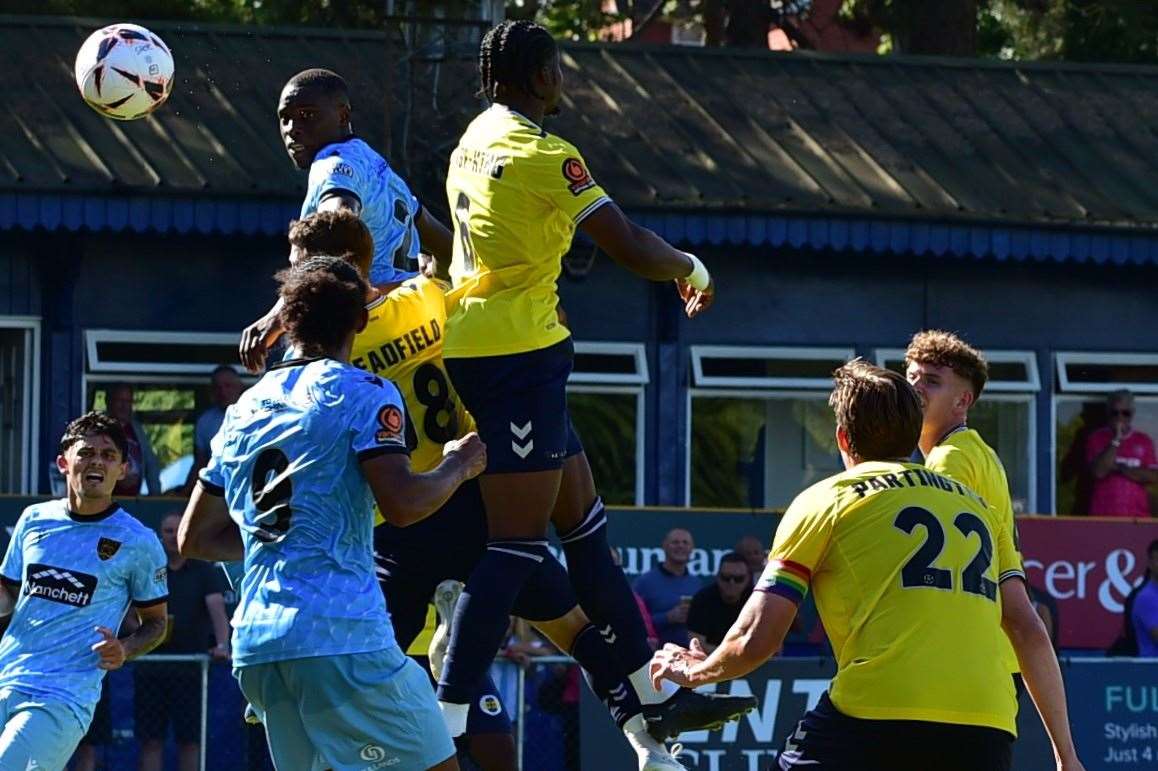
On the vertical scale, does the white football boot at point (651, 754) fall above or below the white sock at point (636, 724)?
below

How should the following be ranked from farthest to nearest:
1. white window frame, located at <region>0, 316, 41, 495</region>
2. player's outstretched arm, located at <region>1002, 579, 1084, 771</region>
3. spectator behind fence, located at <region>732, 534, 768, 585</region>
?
white window frame, located at <region>0, 316, 41, 495</region>, spectator behind fence, located at <region>732, 534, 768, 585</region>, player's outstretched arm, located at <region>1002, 579, 1084, 771</region>

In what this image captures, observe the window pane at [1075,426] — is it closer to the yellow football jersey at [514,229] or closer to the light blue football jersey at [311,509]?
the yellow football jersey at [514,229]

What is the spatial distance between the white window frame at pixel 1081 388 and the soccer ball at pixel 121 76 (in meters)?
10.2

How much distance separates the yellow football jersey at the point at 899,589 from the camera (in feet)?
20.0

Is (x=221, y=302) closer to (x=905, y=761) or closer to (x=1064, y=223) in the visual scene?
(x=1064, y=223)

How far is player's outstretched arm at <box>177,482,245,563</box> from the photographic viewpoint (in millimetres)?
6680

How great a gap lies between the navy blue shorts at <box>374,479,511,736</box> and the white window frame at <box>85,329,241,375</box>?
8.64 metres

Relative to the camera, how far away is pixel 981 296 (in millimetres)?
17984

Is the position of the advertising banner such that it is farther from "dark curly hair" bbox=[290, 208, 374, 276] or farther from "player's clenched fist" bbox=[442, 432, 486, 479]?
"player's clenched fist" bbox=[442, 432, 486, 479]

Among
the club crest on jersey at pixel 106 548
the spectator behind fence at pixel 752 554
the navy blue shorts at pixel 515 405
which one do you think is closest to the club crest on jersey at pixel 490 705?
the navy blue shorts at pixel 515 405

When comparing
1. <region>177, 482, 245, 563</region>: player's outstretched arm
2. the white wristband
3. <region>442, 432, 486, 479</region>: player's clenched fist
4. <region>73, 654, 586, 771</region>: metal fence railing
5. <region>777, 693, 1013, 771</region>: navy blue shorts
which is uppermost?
the white wristband

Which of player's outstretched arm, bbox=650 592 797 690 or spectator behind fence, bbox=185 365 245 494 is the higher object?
spectator behind fence, bbox=185 365 245 494

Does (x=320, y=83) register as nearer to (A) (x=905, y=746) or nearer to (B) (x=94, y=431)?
(B) (x=94, y=431)

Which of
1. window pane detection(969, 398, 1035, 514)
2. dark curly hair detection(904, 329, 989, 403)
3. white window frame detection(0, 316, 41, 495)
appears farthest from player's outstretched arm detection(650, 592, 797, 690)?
window pane detection(969, 398, 1035, 514)
